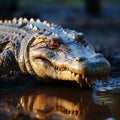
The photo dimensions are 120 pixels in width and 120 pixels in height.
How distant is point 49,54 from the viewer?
7.51m

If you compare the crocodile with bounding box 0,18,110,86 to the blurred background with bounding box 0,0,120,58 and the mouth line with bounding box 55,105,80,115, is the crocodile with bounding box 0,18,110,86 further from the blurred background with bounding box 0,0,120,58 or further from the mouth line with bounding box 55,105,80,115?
the blurred background with bounding box 0,0,120,58

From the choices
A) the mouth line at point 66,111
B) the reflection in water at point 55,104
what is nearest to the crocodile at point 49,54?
the reflection in water at point 55,104

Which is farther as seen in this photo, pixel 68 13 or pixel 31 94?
pixel 68 13

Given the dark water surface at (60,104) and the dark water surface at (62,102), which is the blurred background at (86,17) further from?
the dark water surface at (60,104)

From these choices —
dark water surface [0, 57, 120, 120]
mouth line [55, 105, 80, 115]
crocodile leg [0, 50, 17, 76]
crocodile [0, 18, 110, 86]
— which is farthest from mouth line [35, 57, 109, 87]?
crocodile leg [0, 50, 17, 76]

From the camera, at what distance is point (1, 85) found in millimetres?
7609

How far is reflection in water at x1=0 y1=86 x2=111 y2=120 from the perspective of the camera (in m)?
6.04

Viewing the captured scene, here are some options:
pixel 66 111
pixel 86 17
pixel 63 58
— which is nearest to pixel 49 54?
pixel 63 58

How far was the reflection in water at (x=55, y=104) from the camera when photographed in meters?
6.04

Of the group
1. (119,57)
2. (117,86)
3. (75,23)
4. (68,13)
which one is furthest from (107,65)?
(68,13)

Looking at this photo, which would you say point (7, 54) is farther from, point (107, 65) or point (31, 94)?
point (107, 65)

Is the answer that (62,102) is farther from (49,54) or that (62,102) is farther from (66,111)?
(49,54)

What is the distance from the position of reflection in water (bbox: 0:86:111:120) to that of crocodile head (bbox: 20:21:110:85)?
0.79ft

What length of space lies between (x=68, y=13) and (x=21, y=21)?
14.8m
